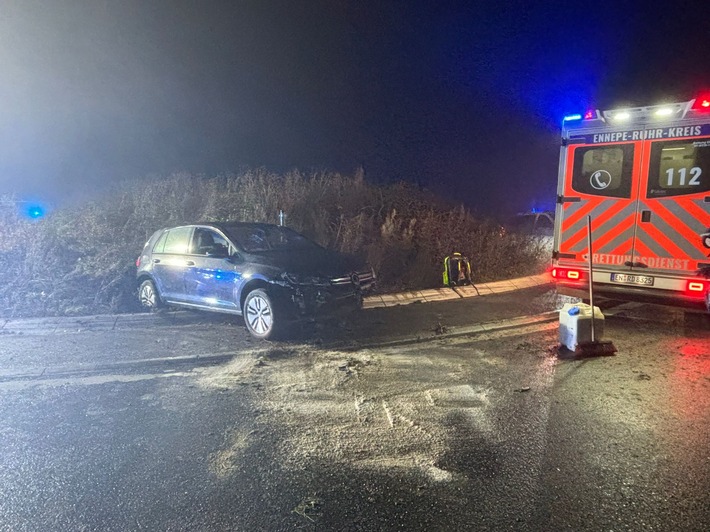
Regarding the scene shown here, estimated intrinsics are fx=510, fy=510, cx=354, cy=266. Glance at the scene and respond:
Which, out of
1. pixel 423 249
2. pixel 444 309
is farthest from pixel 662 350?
pixel 423 249

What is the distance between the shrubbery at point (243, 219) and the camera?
31.6 ft

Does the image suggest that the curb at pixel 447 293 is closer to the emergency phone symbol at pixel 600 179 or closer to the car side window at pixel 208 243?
the car side window at pixel 208 243

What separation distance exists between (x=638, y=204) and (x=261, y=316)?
557 centimetres

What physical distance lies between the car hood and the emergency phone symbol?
12.0 feet

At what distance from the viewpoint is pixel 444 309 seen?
29.4 feet

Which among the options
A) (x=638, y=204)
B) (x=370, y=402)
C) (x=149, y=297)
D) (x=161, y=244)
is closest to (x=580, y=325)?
(x=638, y=204)

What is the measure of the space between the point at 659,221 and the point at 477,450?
16.6ft

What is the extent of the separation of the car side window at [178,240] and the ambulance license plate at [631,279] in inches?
260

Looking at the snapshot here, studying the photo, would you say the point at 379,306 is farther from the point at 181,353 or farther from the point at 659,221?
the point at 659,221

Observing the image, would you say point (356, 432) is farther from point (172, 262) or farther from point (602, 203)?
Answer: point (602, 203)

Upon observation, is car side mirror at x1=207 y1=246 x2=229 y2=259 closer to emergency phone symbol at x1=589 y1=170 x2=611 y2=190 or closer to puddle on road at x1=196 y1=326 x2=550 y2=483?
puddle on road at x1=196 y1=326 x2=550 y2=483

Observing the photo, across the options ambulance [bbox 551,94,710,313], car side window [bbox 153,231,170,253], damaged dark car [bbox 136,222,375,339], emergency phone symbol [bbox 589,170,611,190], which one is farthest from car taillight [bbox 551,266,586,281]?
car side window [bbox 153,231,170,253]

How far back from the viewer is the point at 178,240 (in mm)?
8453

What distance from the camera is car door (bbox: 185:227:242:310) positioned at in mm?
7484
